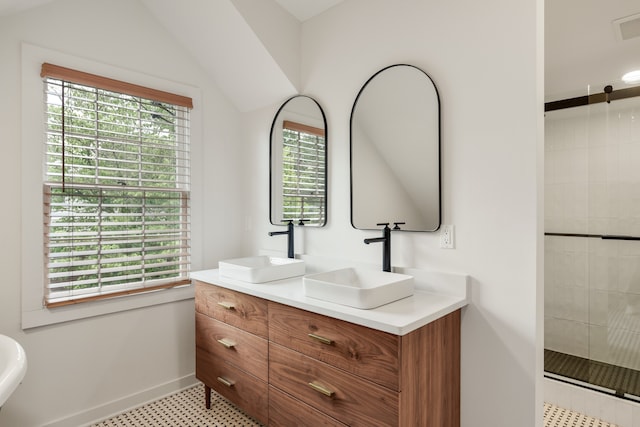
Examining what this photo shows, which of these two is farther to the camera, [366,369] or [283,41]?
[283,41]

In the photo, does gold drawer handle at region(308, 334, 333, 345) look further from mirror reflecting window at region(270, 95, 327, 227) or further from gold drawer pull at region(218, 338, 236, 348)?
mirror reflecting window at region(270, 95, 327, 227)

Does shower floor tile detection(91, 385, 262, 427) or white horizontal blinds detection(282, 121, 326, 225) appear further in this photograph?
white horizontal blinds detection(282, 121, 326, 225)

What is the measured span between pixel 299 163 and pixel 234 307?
107 cm

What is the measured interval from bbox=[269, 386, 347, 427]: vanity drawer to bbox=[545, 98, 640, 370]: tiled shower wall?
2.05m

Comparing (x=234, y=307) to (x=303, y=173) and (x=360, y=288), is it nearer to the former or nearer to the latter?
(x=360, y=288)

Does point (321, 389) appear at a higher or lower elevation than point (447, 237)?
lower

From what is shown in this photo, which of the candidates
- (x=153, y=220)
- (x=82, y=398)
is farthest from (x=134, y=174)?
(x=82, y=398)

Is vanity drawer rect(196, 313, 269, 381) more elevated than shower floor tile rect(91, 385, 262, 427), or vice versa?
vanity drawer rect(196, 313, 269, 381)

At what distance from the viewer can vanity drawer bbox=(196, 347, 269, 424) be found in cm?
194

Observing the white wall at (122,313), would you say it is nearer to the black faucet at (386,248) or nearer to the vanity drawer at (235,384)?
the vanity drawer at (235,384)

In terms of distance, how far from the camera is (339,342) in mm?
1562

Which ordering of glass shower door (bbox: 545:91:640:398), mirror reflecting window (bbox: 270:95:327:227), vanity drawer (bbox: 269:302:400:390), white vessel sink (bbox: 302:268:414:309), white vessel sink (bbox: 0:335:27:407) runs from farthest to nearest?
mirror reflecting window (bbox: 270:95:327:227) < glass shower door (bbox: 545:91:640:398) < white vessel sink (bbox: 302:268:414:309) < vanity drawer (bbox: 269:302:400:390) < white vessel sink (bbox: 0:335:27:407)

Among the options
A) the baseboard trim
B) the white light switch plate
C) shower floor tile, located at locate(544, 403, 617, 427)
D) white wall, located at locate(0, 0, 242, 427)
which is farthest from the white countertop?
shower floor tile, located at locate(544, 403, 617, 427)

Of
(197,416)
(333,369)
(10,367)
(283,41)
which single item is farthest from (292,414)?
(283,41)
